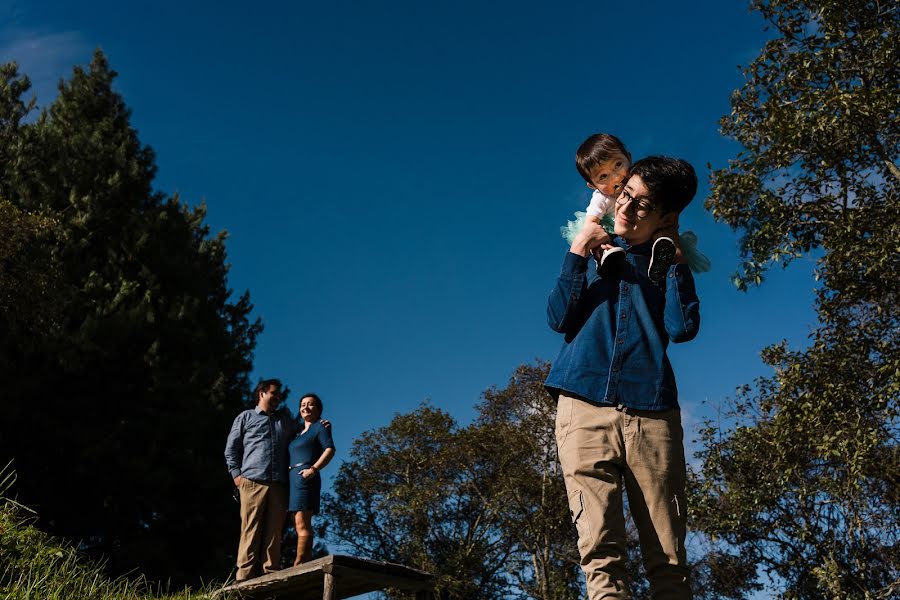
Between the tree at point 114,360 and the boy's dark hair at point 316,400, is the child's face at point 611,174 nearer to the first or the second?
the boy's dark hair at point 316,400

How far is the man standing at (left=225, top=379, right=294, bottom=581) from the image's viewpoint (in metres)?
8.38

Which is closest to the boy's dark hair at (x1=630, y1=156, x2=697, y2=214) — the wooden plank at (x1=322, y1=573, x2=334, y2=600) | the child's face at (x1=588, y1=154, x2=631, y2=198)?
the child's face at (x1=588, y1=154, x2=631, y2=198)

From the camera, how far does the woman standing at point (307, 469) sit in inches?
328

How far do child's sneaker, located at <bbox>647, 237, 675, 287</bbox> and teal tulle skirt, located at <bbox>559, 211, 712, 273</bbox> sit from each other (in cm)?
28

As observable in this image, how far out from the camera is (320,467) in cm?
835

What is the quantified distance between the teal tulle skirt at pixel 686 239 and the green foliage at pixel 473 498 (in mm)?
19583

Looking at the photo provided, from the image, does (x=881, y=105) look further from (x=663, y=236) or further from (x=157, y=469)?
(x=157, y=469)

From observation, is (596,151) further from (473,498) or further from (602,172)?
(473,498)

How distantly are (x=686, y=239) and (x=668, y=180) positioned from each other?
15.6 inches

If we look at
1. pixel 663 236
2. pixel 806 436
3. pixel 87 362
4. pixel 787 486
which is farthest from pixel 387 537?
pixel 663 236

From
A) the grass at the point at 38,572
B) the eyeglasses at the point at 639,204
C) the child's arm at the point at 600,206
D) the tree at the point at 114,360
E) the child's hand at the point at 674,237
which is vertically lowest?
the grass at the point at 38,572

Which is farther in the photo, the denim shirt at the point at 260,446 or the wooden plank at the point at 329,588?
the denim shirt at the point at 260,446

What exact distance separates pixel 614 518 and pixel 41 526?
1406 centimetres

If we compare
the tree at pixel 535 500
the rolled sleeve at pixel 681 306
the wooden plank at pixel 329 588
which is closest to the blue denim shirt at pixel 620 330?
the rolled sleeve at pixel 681 306
